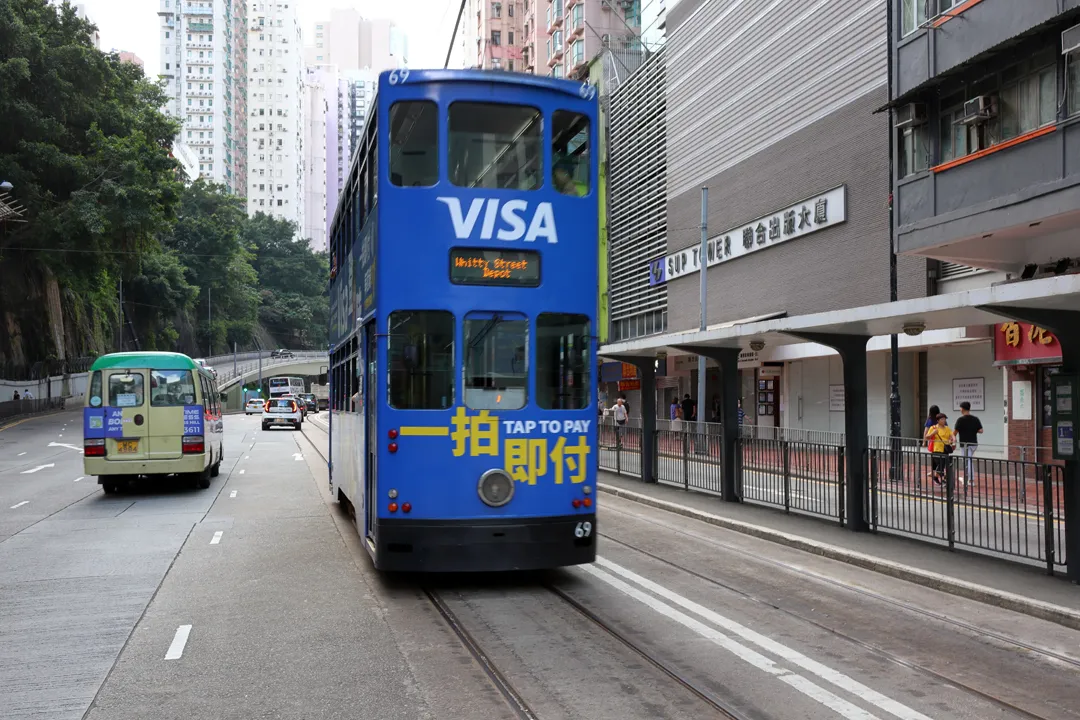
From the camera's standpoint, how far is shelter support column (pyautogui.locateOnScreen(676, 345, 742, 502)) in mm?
17141

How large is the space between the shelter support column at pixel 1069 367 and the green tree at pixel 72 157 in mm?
40556

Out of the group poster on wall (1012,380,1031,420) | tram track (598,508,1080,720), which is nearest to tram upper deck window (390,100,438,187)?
tram track (598,508,1080,720)

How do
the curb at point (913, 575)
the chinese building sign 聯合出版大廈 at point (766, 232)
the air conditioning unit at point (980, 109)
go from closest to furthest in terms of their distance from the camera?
the curb at point (913, 575) → the air conditioning unit at point (980, 109) → the chinese building sign 聯合出版大廈 at point (766, 232)

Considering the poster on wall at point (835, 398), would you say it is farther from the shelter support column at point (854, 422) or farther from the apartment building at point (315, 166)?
the apartment building at point (315, 166)

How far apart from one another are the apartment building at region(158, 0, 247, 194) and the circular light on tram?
476 ft

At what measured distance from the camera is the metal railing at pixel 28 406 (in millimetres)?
47062

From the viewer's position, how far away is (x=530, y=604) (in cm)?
892

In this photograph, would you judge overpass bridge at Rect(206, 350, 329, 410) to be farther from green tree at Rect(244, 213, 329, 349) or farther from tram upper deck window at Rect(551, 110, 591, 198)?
tram upper deck window at Rect(551, 110, 591, 198)

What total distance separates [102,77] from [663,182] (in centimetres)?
2637

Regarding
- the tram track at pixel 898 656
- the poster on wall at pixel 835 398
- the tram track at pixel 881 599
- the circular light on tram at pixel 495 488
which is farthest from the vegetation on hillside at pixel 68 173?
the tram track at pixel 898 656

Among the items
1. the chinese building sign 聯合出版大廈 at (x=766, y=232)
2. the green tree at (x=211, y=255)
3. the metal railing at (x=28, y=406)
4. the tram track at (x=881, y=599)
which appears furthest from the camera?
the green tree at (x=211, y=255)

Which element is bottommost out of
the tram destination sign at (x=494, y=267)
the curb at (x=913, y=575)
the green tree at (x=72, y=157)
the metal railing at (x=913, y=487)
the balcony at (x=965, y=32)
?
the curb at (x=913, y=575)

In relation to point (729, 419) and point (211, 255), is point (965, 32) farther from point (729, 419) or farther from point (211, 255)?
point (211, 255)

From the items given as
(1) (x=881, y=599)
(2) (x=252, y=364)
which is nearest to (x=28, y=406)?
(1) (x=881, y=599)
